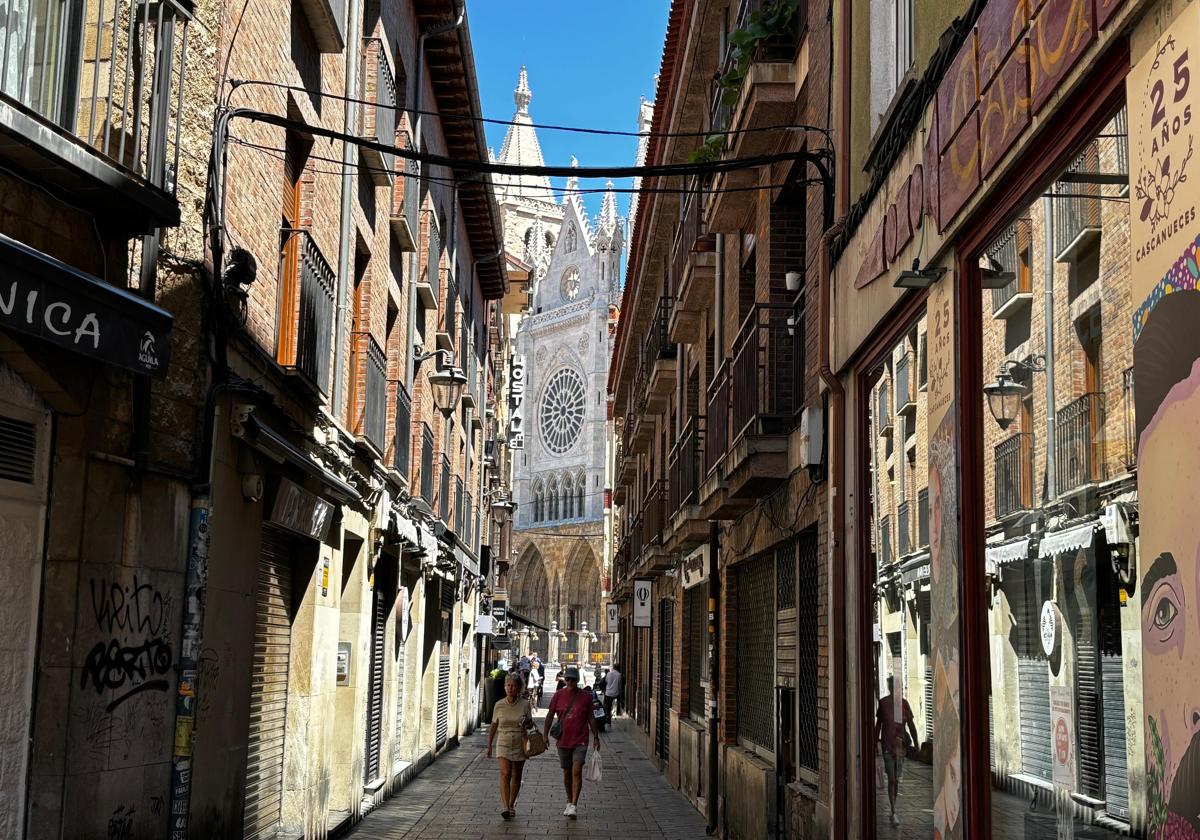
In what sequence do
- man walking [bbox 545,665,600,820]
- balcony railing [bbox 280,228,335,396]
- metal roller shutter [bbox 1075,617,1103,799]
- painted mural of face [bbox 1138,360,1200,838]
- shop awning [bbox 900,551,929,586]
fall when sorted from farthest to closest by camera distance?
man walking [bbox 545,665,600,820]
balcony railing [bbox 280,228,335,396]
shop awning [bbox 900,551,929,586]
metal roller shutter [bbox 1075,617,1103,799]
painted mural of face [bbox 1138,360,1200,838]

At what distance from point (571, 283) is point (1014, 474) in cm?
10558

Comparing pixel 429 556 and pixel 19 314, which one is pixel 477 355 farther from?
pixel 19 314

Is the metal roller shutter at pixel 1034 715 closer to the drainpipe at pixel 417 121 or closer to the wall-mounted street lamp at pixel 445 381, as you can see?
the drainpipe at pixel 417 121

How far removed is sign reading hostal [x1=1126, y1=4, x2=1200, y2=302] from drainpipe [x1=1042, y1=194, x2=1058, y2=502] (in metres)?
0.93

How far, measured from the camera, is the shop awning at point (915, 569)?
287 inches

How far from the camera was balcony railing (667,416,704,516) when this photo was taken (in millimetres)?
17031

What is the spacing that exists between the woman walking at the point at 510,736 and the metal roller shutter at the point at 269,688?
10.9ft

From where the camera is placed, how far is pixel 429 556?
20516mm

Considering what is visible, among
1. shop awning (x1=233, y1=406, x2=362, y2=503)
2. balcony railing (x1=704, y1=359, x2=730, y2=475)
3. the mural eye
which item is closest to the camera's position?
the mural eye

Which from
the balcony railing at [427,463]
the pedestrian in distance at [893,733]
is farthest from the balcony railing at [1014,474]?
the balcony railing at [427,463]

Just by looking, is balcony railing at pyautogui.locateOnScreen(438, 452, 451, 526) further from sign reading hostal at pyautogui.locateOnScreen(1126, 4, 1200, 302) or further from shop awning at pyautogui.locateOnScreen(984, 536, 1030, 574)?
sign reading hostal at pyautogui.locateOnScreen(1126, 4, 1200, 302)

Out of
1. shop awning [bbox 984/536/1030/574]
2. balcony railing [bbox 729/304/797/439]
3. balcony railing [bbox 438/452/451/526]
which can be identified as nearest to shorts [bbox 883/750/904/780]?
shop awning [bbox 984/536/1030/574]

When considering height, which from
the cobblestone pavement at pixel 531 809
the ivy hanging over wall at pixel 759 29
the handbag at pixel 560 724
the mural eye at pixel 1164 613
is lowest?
the cobblestone pavement at pixel 531 809

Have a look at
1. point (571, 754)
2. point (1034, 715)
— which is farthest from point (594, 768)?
point (1034, 715)
